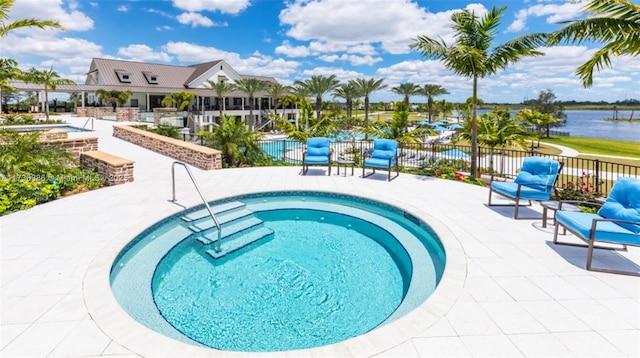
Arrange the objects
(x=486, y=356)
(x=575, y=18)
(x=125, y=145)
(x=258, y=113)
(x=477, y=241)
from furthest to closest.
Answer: (x=258, y=113)
(x=125, y=145)
(x=575, y=18)
(x=477, y=241)
(x=486, y=356)

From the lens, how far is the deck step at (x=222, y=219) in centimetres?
633

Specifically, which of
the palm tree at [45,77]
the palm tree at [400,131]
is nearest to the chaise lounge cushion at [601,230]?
the palm tree at [400,131]

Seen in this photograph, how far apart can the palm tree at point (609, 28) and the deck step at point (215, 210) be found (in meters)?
7.64

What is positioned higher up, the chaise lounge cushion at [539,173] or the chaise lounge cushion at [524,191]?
the chaise lounge cushion at [539,173]

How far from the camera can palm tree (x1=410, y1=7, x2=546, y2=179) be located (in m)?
9.34

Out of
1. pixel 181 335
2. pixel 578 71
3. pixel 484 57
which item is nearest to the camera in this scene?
pixel 181 335

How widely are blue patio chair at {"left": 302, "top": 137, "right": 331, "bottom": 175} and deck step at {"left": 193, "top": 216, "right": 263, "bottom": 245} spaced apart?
148 inches

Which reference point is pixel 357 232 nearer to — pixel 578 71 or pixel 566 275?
pixel 566 275

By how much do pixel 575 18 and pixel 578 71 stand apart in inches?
58.1

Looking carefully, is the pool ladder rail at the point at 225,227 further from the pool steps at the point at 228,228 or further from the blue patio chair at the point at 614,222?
the blue patio chair at the point at 614,222

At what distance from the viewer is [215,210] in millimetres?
7133

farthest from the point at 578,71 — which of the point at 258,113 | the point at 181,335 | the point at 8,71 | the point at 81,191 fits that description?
the point at 258,113

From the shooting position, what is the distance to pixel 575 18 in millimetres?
6602

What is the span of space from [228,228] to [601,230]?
19.3 ft
